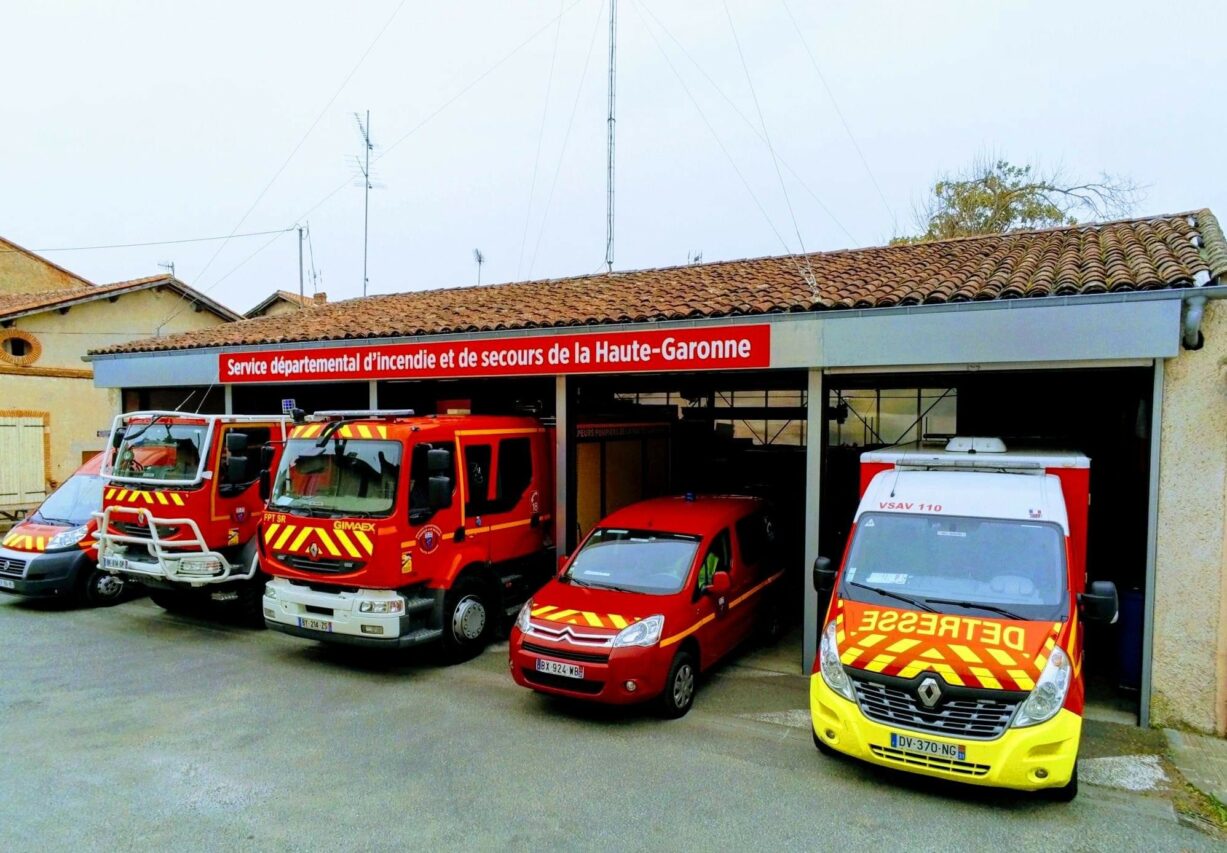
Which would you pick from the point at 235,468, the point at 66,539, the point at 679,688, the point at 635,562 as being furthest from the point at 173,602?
the point at 679,688

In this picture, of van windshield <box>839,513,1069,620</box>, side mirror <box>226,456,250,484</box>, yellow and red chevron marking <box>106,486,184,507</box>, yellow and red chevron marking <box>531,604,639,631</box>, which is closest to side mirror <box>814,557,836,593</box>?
van windshield <box>839,513,1069,620</box>

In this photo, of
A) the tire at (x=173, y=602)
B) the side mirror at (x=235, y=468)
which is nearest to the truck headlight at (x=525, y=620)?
the side mirror at (x=235, y=468)

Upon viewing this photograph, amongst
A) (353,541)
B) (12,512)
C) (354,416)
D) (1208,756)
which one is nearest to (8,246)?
(12,512)

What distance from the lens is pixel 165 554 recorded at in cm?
888

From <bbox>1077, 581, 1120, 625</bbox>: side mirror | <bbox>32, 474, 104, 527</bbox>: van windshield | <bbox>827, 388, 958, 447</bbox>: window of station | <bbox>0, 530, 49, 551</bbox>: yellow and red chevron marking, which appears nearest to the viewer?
<bbox>1077, 581, 1120, 625</bbox>: side mirror

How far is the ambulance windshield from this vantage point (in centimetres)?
700

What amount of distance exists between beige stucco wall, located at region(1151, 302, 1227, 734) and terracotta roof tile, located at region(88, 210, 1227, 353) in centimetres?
78

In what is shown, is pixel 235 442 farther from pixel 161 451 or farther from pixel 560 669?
pixel 560 669

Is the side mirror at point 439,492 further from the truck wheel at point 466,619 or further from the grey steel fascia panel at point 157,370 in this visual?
the grey steel fascia panel at point 157,370

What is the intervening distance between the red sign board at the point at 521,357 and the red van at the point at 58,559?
9.81 feet

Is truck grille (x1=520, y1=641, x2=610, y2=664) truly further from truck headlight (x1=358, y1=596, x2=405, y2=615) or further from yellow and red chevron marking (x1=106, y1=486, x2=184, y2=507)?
yellow and red chevron marking (x1=106, y1=486, x2=184, y2=507)

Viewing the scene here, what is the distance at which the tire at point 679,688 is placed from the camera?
6.44 metres

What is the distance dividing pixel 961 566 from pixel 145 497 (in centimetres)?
882

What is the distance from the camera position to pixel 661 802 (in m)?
5.05
